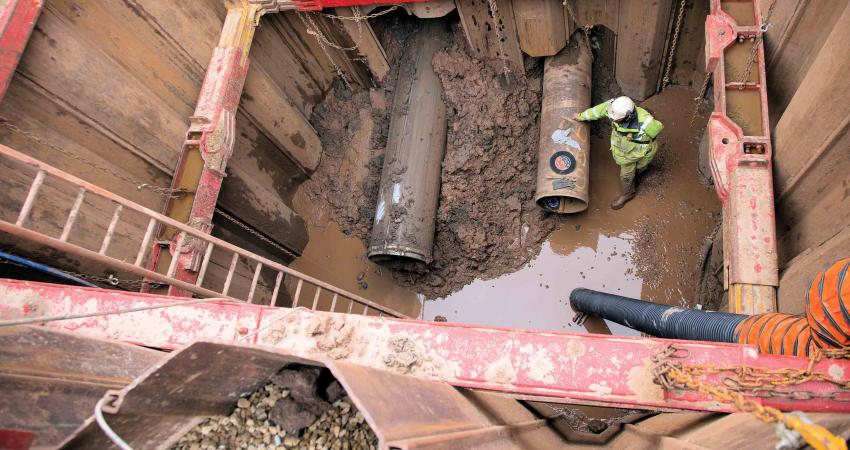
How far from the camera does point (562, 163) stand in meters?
6.07

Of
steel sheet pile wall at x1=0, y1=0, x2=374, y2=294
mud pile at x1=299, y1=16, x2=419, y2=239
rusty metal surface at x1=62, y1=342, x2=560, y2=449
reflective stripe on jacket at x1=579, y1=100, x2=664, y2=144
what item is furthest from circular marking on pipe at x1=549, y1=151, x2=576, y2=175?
rusty metal surface at x1=62, y1=342, x2=560, y2=449

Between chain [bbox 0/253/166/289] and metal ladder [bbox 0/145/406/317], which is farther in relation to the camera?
chain [bbox 0/253/166/289]

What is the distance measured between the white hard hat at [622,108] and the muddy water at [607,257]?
125 centimetres

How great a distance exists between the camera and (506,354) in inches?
104

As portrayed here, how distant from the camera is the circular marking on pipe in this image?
6047mm

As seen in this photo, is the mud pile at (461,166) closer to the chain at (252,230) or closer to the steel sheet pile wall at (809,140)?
the chain at (252,230)

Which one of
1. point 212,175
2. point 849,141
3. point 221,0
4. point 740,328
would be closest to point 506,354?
point 740,328

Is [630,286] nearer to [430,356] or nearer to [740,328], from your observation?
[740,328]

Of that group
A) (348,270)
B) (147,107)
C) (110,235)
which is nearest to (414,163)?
(348,270)

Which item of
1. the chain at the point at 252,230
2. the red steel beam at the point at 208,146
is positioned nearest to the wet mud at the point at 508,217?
the chain at the point at 252,230

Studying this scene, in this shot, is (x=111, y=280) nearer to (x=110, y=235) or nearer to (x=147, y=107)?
(x=110, y=235)

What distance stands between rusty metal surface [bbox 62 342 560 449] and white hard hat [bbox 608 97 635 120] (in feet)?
13.4

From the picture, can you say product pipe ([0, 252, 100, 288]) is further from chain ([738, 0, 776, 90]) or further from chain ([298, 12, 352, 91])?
chain ([738, 0, 776, 90])

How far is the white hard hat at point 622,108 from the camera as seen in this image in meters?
5.50
